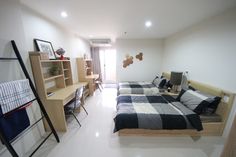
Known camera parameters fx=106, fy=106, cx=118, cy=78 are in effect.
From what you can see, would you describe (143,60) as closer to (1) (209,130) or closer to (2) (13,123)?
(1) (209,130)

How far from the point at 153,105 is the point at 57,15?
2.92 m

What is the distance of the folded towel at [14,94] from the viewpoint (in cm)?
135

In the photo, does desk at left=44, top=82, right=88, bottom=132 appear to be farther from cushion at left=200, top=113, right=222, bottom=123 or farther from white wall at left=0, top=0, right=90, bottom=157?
cushion at left=200, top=113, right=222, bottom=123

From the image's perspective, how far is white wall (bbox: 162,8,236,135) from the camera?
1.96 meters

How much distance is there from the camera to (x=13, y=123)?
147 centimetres

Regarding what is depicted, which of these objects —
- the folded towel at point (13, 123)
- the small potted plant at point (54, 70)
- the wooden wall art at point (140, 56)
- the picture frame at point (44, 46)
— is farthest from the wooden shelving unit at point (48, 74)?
the wooden wall art at point (140, 56)

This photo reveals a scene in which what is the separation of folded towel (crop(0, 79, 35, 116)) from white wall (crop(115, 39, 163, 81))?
12.7 ft

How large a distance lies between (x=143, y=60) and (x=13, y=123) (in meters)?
4.77

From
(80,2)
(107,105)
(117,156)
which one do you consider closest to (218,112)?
(117,156)

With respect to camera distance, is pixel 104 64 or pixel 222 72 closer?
pixel 222 72

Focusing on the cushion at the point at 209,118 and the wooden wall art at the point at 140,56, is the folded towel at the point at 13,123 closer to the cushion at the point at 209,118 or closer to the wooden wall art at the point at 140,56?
the cushion at the point at 209,118

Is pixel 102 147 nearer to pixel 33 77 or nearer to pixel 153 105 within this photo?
pixel 153 105

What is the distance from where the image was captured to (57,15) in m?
2.32

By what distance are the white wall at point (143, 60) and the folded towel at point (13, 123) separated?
402 centimetres
